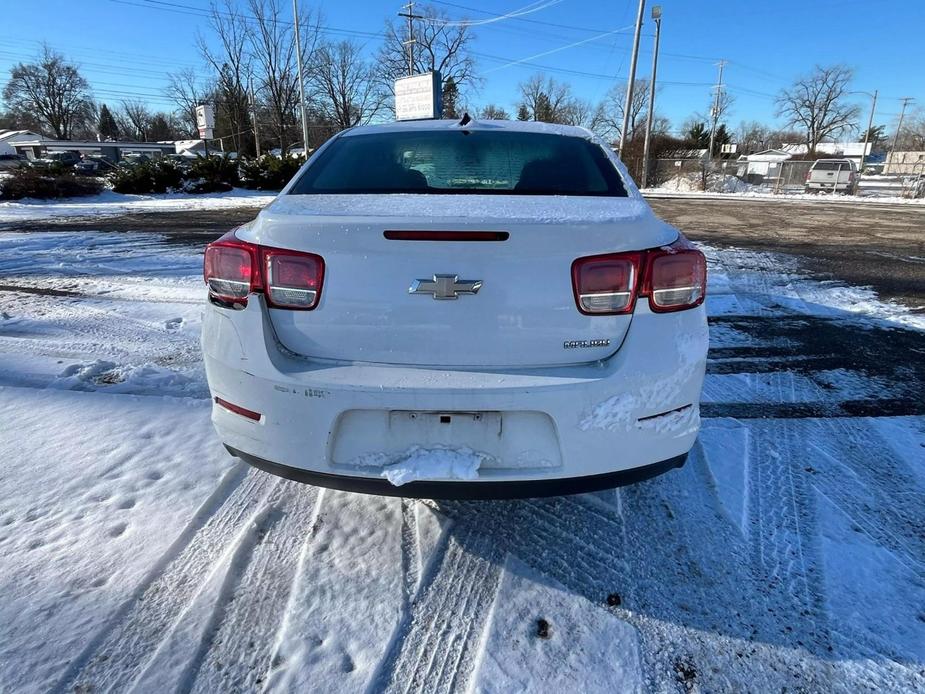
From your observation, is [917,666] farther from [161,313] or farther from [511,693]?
[161,313]

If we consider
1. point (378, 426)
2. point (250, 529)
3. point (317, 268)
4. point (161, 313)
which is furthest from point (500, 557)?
point (161, 313)

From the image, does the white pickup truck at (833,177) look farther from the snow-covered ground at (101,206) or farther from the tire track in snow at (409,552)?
the tire track in snow at (409,552)

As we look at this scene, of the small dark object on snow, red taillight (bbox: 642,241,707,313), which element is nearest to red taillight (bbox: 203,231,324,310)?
red taillight (bbox: 642,241,707,313)

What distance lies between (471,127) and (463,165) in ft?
1.18

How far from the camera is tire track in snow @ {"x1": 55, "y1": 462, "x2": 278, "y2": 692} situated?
1521 millimetres

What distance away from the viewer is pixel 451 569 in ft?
6.30

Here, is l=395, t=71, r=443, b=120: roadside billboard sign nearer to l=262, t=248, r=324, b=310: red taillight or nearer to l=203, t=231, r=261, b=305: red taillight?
l=203, t=231, r=261, b=305: red taillight

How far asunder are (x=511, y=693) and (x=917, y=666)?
1214 mm

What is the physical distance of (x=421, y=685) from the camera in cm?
150

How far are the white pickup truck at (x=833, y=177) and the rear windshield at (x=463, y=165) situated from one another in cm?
2970

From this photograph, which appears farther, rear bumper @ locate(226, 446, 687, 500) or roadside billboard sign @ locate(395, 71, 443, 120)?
roadside billboard sign @ locate(395, 71, 443, 120)

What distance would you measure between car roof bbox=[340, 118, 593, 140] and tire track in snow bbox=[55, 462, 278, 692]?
188cm

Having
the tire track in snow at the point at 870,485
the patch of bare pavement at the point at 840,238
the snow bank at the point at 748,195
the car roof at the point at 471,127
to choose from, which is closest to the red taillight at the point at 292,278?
the car roof at the point at 471,127

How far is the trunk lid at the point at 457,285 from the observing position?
5.24 ft
